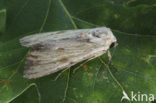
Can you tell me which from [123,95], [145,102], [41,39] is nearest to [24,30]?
[41,39]

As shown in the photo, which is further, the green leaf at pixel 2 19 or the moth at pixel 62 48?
the green leaf at pixel 2 19

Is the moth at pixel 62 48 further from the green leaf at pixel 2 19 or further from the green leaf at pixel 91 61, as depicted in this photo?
the green leaf at pixel 2 19

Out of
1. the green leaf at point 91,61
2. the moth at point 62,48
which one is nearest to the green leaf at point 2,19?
the green leaf at point 91,61

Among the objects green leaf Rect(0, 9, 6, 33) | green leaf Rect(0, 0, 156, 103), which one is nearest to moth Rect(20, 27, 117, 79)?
green leaf Rect(0, 0, 156, 103)

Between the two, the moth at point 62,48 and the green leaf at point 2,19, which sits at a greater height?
the green leaf at point 2,19

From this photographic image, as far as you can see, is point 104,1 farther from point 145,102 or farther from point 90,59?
point 145,102
